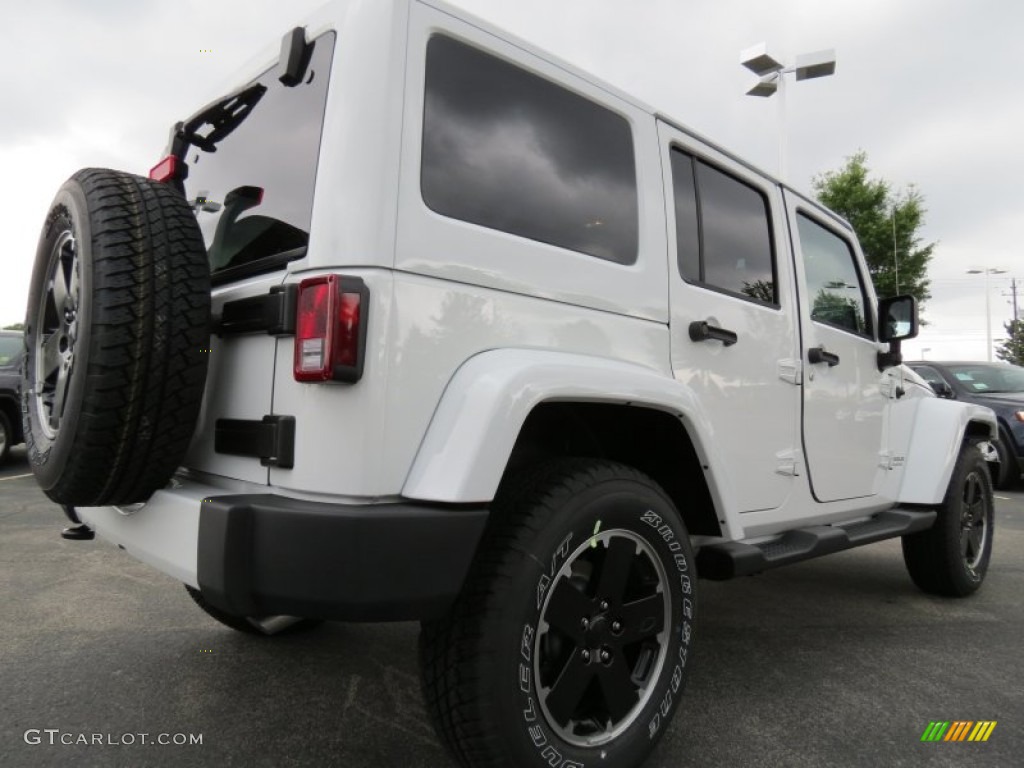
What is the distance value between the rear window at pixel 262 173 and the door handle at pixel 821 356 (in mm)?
2140

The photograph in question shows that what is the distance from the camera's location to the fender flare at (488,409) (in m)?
1.54

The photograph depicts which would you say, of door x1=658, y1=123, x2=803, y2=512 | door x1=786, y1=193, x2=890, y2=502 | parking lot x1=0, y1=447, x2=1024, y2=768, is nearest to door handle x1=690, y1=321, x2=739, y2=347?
door x1=658, y1=123, x2=803, y2=512

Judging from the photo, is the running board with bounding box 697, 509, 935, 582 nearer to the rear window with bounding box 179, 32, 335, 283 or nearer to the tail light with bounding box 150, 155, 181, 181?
the rear window with bounding box 179, 32, 335, 283

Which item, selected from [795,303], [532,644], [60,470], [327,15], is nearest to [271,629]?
[60,470]

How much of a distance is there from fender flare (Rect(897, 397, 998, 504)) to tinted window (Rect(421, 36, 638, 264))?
2.30 m

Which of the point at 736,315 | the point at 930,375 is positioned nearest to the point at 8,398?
the point at 736,315

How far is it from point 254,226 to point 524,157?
0.78 metres

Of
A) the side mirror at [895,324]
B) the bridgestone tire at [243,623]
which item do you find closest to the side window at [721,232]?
the side mirror at [895,324]

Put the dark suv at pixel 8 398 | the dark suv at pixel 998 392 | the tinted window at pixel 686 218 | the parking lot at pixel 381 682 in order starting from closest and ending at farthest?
the parking lot at pixel 381 682
the tinted window at pixel 686 218
the dark suv at pixel 8 398
the dark suv at pixel 998 392

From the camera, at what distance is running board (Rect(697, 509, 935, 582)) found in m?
2.37

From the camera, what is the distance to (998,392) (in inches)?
351

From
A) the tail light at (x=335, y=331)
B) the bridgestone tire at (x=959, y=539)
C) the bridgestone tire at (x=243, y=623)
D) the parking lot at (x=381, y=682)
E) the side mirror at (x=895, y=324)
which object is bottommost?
the parking lot at (x=381, y=682)

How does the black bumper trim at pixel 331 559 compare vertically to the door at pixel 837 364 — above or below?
below

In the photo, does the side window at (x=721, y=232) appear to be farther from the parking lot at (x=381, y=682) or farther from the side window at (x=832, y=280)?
the parking lot at (x=381, y=682)
